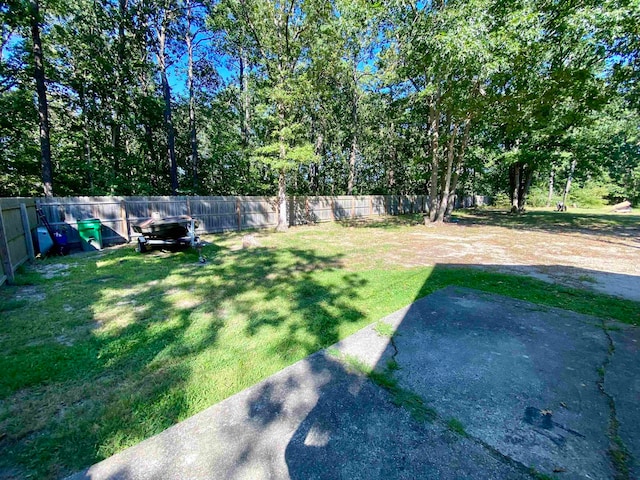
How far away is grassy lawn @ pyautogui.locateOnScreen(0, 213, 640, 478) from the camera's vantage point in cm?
185

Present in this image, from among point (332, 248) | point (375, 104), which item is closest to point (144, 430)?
point (332, 248)

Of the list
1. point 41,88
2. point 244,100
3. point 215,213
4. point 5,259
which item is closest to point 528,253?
point 215,213

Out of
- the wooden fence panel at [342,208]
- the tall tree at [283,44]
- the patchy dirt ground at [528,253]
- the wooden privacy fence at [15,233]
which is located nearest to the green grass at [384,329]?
the patchy dirt ground at [528,253]

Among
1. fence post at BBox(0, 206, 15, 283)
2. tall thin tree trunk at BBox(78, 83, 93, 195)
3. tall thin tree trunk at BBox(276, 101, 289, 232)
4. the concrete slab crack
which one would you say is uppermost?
tall thin tree trunk at BBox(78, 83, 93, 195)

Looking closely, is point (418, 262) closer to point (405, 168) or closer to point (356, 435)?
point (356, 435)

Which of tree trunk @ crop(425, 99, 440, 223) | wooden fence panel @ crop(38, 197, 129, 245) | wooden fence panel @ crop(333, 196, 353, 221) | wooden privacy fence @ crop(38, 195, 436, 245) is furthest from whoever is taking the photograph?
wooden fence panel @ crop(333, 196, 353, 221)

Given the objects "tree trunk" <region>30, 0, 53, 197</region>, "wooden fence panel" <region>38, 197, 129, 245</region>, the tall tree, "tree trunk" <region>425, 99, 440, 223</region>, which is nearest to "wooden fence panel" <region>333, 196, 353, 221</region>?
"tree trunk" <region>425, 99, 440, 223</region>

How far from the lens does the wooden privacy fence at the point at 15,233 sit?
4547 mm

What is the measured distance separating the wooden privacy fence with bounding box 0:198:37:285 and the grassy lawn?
356 millimetres

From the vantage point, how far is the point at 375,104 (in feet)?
69.4

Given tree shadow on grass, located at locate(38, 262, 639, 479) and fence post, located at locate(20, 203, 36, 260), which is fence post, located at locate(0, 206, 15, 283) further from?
tree shadow on grass, located at locate(38, 262, 639, 479)

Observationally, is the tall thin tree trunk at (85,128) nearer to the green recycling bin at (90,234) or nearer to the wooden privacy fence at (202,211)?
the wooden privacy fence at (202,211)

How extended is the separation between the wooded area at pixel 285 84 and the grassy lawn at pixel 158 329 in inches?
280

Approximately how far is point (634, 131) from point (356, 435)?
32134 mm
